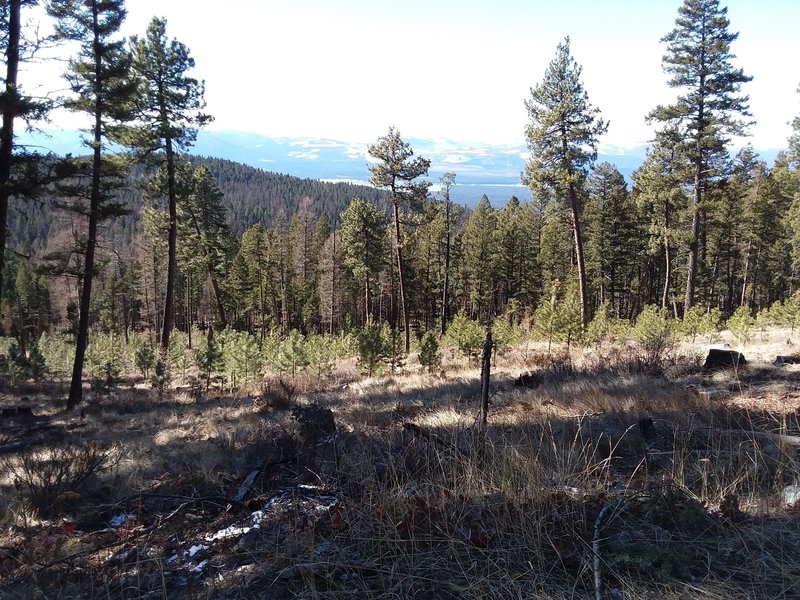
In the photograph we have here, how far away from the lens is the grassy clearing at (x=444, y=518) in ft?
6.82

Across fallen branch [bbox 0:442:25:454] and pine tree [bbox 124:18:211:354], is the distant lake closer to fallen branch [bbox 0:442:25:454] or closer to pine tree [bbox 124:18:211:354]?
pine tree [bbox 124:18:211:354]

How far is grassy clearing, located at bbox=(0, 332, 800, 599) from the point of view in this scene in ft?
6.82

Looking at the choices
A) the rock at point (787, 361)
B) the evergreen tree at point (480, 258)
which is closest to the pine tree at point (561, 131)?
the rock at point (787, 361)

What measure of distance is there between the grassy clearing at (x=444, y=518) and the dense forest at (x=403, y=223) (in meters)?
7.17

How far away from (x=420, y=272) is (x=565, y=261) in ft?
47.1

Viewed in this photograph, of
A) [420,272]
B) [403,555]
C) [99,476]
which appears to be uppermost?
[420,272]

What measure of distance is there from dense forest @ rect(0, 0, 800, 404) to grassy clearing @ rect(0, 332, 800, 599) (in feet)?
23.5

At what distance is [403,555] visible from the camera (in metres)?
2.20

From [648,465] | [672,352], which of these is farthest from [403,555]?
[672,352]

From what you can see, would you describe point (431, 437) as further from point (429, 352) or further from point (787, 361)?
point (429, 352)

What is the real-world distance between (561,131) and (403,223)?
989 cm

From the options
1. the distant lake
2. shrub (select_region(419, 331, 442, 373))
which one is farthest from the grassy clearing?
the distant lake

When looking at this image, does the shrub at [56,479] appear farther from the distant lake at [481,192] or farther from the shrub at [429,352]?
the distant lake at [481,192]

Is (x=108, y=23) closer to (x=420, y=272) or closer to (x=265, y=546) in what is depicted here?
(x=265, y=546)
